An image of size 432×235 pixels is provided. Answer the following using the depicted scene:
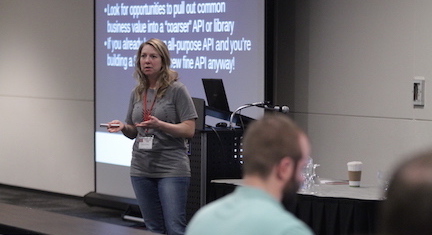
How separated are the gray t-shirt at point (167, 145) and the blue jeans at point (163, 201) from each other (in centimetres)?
4

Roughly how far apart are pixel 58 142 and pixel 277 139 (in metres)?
7.50

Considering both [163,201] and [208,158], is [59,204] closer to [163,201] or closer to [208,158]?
[208,158]

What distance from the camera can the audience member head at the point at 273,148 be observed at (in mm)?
1460

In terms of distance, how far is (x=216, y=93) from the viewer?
16.7 ft

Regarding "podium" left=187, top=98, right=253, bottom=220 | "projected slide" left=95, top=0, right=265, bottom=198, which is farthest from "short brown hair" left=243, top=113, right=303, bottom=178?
"projected slide" left=95, top=0, right=265, bottom=198

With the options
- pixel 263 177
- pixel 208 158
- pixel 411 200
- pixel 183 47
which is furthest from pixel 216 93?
pixel 411 200

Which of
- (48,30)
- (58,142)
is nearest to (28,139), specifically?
(58,142)

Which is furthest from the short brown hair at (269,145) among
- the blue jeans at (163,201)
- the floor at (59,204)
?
the floor at (59,204)

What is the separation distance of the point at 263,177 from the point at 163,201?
2.59 meters

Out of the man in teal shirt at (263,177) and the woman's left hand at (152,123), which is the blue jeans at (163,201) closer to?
the woman's left hand at (152,123)

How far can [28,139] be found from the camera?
359 inches

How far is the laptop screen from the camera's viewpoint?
197 inches

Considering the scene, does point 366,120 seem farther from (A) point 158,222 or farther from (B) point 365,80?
(A) point 158,222

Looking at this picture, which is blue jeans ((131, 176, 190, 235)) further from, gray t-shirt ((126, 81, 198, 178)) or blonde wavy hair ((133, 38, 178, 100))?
blonde wavy hair ((133, 38, 178, 100))
